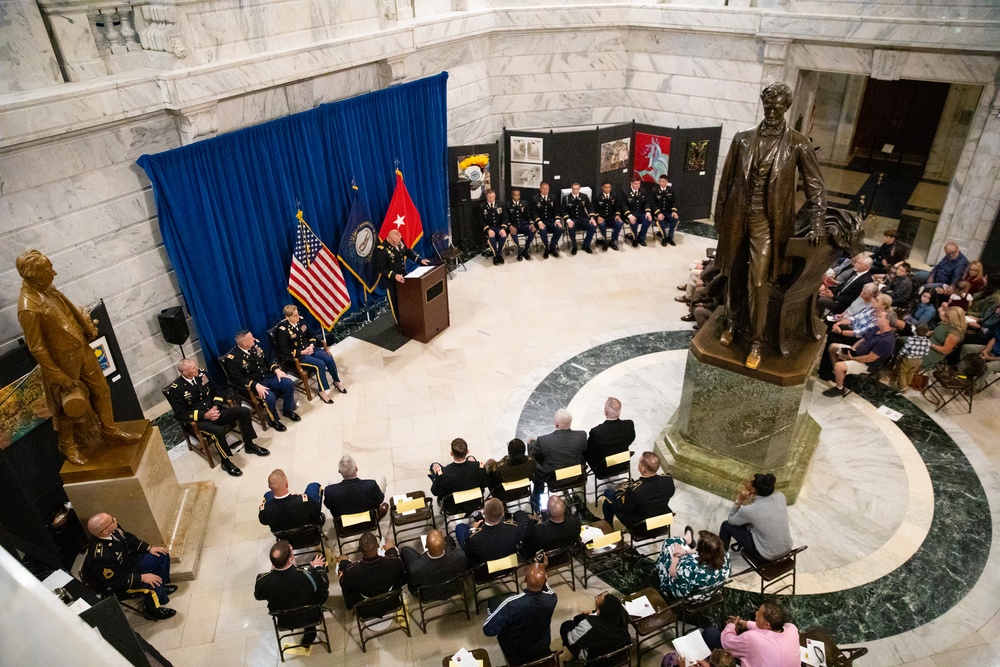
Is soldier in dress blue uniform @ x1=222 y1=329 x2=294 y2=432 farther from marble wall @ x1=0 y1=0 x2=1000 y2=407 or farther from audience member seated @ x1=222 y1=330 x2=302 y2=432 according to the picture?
marble wall @ x1=0 y1=0 x2=1000 y2=407

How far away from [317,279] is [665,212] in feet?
21.7

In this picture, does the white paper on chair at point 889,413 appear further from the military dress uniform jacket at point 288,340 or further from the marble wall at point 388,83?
the military dress uniform jacket at point 288,340

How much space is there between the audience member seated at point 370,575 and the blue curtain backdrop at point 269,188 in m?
4.47

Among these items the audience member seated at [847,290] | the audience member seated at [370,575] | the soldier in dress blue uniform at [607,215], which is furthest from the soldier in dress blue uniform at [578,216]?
the audience member seated at [370,575]

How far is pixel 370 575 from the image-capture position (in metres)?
5.50

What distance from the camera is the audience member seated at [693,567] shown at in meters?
5.55

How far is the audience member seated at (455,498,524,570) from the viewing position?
18.8 ft

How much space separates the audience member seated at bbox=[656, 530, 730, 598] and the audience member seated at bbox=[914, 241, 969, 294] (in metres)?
6.34

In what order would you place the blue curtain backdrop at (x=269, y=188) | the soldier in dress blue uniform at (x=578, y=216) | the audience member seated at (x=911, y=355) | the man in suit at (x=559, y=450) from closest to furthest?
the man in suit at (x=559, y=450), the blue curtain backdrop at (x=269, y=188), the audience member seated at (x=911, y=355), the soldier in dress blue uniform at (x=578, y=216)

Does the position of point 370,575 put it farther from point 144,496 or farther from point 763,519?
point 763,519

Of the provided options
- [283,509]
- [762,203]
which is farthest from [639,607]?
[762,203]

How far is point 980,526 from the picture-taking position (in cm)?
695

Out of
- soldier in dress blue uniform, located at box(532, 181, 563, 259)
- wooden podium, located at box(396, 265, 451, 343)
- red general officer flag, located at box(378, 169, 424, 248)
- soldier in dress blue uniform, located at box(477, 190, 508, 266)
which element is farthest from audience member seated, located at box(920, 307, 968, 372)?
red general officer flag, located at box(378, 169, 424, 248)

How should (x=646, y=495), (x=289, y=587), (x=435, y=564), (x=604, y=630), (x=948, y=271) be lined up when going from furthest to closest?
(x=948, y=271) → (x=646, y=495) → (x=435, y=564) → (x=289, y=587) → (x=604, y=630)
